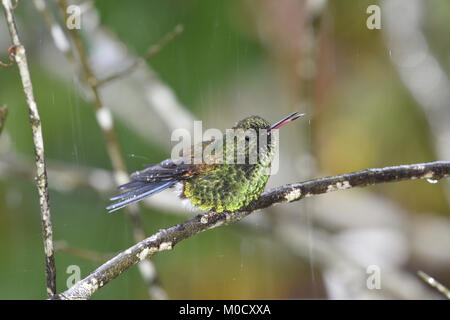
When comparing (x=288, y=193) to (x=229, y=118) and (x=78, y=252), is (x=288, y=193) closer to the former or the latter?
(x=78, y=252)

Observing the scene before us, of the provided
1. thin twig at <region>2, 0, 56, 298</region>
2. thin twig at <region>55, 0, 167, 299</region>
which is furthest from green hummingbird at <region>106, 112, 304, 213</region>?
thin twig at <region>55, 0, 167, 299</region>

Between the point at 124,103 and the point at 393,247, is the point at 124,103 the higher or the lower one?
the higher one

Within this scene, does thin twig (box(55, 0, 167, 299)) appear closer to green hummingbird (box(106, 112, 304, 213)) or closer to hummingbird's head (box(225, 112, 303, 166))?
green hummingbird (box(106, 112, 304, 213))

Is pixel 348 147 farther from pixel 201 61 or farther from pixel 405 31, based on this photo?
pixel 201 61

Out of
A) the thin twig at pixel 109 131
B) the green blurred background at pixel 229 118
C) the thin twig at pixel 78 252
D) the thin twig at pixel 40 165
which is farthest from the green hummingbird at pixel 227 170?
the green blurred background at pixel 229 118

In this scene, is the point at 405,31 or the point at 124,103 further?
the point at 124,103

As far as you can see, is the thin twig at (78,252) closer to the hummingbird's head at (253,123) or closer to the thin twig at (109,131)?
the thin twig at (109,131)
